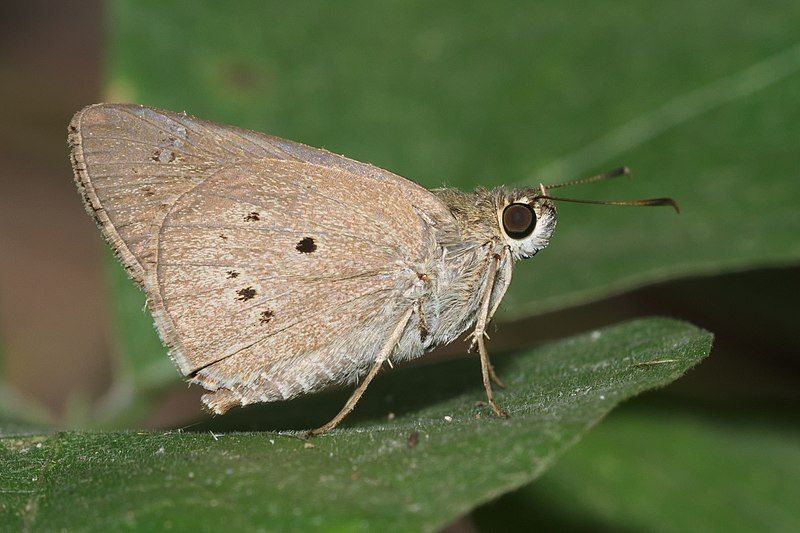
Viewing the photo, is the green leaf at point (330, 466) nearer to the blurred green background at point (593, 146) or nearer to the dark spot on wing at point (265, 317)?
the dark spot on wing at point (265, 317)

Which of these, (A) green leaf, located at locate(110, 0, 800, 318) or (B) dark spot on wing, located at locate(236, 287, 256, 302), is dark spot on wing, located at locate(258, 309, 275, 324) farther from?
(A) green leaf, located at locate(110, 0, 800, 318)

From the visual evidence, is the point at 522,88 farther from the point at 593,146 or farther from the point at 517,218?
the point at 517,218

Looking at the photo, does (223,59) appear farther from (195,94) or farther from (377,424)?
(377,424)

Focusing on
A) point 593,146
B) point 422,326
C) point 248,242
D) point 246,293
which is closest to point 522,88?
point 593,146

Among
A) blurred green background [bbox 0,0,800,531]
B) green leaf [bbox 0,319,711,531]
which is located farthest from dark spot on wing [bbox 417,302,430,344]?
blurred green background [bbox 0,0,800,531]

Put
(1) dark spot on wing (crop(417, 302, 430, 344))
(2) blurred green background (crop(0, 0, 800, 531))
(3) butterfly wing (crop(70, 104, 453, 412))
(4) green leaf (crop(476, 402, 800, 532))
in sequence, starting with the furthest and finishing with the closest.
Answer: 1. (2) blurred green background (crop(0, 0, 800, 531))
2. (4) green leaf (crop(476, 402, 800, 532))
3. (1) dark spot on wing (crop(417, 302, 430, 344))
4. (3) butterfly wing (crop(70, 104, 453, 412))

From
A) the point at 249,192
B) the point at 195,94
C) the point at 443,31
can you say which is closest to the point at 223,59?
the point at 195,94

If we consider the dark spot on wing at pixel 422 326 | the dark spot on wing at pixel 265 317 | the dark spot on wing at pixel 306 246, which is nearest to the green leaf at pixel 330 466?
the dark spot on wing at pixel 422 326
